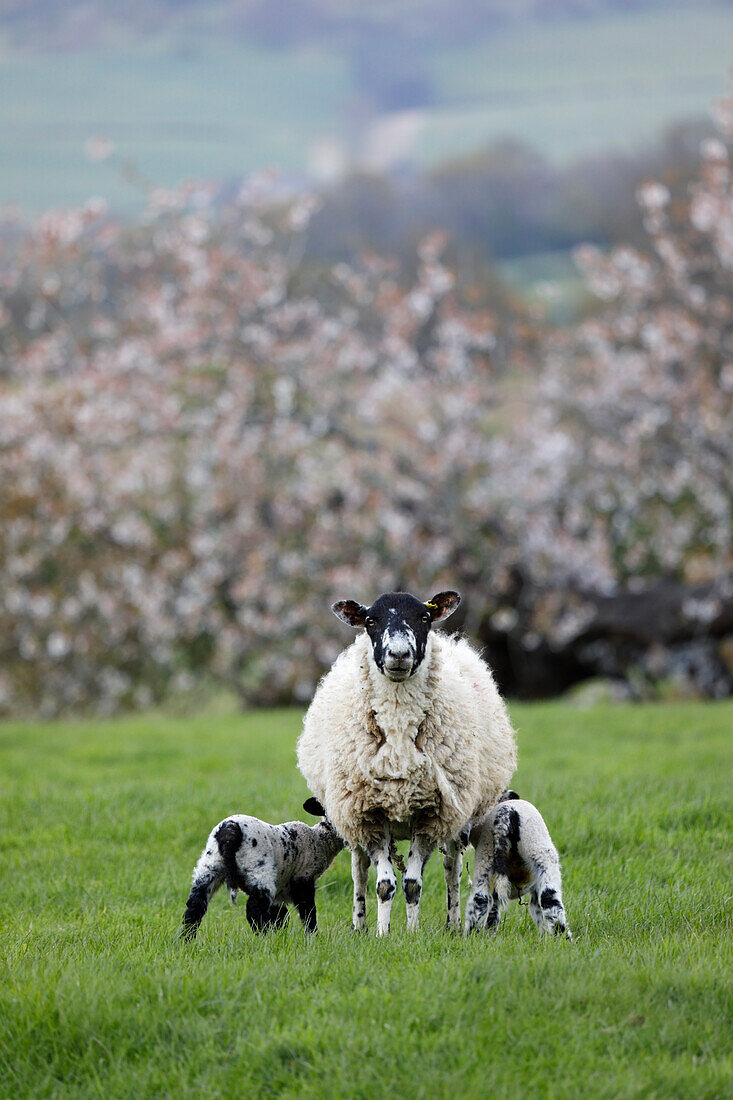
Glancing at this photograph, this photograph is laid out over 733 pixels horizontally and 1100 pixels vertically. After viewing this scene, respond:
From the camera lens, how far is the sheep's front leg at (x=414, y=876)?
4.54m

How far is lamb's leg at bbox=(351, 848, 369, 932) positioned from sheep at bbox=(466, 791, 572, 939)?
0.46 metres

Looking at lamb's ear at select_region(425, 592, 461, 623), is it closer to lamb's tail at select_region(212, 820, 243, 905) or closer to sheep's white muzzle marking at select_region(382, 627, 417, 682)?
sheep's white muzzle marking at select_region(382, 627, 417, 682)

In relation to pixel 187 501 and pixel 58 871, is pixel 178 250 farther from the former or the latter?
pixel 58 871

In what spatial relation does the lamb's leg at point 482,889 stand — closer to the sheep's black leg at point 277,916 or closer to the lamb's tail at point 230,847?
the sheep's black leg at point 277,916

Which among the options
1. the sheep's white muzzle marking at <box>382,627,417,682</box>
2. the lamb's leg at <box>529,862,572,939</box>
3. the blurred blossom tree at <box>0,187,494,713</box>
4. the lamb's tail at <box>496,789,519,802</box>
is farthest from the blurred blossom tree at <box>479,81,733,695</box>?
the sheep's white muzzle marking at <box>382,627,417,682</box>

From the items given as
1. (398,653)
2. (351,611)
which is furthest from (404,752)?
(351,611)

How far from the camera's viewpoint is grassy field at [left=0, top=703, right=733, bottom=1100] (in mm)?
3271

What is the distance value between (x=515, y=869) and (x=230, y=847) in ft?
4.08

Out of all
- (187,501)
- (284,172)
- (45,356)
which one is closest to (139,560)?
(187,501)

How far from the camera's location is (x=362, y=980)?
3768 millimetres

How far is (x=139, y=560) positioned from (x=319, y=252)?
608 centimetres

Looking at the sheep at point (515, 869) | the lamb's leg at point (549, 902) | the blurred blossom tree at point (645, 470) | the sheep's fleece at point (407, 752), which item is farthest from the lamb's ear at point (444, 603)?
the blurred blossom tree at point (645, 470)

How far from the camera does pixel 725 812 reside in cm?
649

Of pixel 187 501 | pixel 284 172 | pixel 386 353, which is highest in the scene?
pixel 284 172
